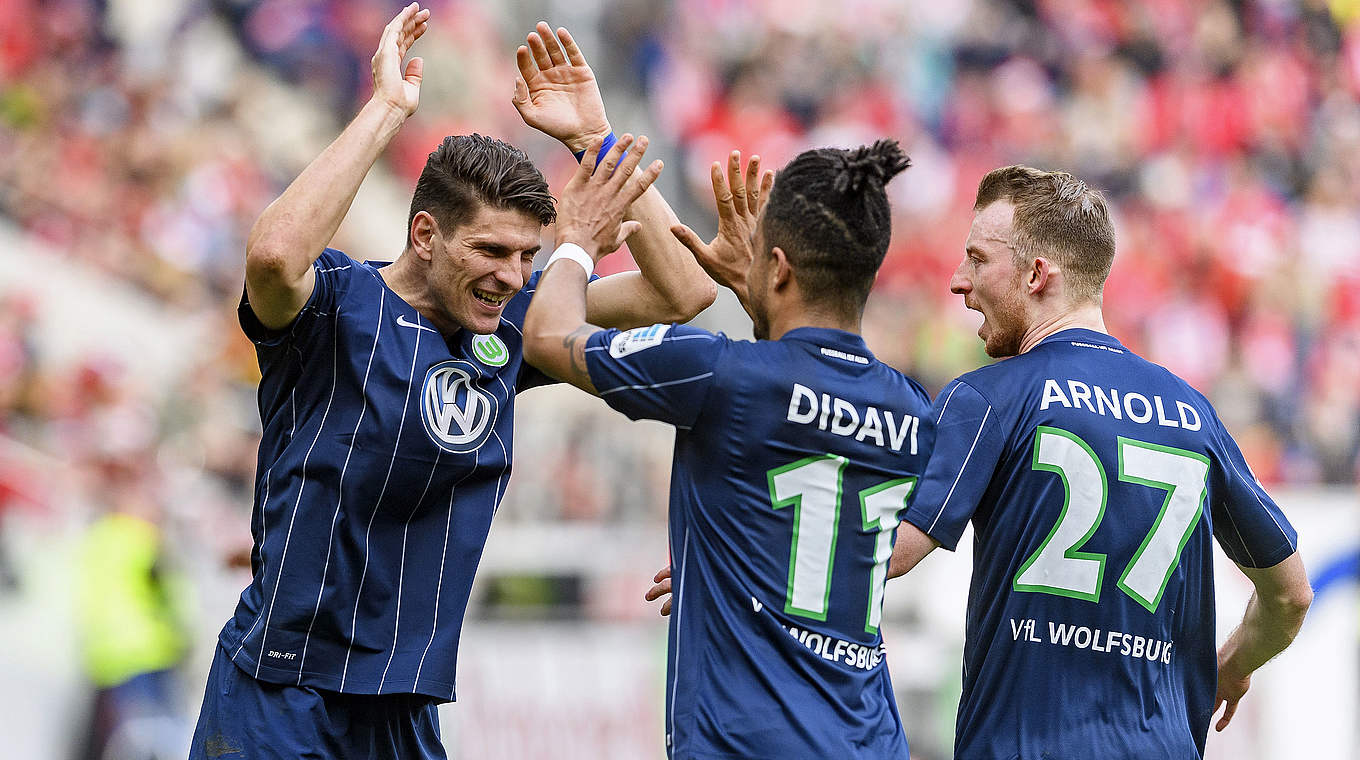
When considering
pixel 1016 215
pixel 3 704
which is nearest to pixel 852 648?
pixel 1016 215

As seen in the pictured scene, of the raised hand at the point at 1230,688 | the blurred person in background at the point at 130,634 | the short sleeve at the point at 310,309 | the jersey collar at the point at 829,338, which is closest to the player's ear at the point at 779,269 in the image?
the jersey collar at the point at 829,338

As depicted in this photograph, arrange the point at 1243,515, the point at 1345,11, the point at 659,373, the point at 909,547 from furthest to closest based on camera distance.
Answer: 1. the point at 1345,11
2. the point at 1243,515
3. the point at 909,547
4. the point at 659,373

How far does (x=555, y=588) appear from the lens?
9.49m

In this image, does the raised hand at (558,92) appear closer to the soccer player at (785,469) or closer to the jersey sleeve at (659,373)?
the soccer player at (785,469)

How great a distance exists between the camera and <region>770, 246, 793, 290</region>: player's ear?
3121mm

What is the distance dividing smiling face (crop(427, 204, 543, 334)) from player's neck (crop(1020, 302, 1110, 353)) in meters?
1.41

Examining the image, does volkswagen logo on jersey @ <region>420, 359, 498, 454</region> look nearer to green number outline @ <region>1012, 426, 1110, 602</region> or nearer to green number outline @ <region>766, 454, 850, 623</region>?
green number outline @ <region>766, 454, 850, 623</region>

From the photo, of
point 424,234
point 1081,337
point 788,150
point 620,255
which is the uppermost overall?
point 788,150

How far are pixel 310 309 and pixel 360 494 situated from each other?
19.3 inches

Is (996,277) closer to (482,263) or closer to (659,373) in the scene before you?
(659,373)

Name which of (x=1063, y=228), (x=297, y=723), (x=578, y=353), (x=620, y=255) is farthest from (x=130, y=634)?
(x=1063, y=228)

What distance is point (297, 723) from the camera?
3.54m

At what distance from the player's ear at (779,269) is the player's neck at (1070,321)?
0.99 metres

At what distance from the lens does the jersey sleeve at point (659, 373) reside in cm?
301
